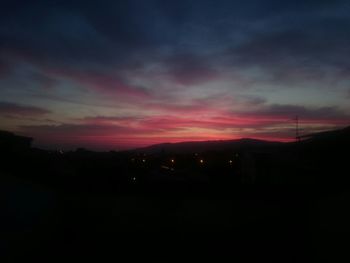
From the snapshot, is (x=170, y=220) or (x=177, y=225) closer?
(x=177, y=225)

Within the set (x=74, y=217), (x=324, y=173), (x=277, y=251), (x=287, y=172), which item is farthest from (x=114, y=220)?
(x=287, y=172)

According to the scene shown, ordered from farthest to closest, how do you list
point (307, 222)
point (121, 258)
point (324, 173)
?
point (324, 173) → point (307, 222) → point (121, 258)

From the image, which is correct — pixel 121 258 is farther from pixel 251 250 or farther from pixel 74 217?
pixel 251 250

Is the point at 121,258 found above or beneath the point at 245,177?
beneath

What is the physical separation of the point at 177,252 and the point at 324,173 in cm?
712

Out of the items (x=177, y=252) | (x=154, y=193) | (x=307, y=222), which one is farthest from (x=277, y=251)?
(x=154, y=193)

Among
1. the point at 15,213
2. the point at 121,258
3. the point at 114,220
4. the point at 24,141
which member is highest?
the point at 24,141

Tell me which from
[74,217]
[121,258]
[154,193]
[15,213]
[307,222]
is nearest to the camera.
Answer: [15,213]

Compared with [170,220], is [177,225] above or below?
below

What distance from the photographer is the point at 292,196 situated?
10.6m

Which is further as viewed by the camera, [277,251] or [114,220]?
[114,220]

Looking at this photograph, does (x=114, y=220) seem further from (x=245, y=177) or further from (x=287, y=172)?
(x=245, y=177)

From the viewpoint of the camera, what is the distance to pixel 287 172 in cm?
1600

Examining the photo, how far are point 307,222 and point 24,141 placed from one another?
16.5 metres
